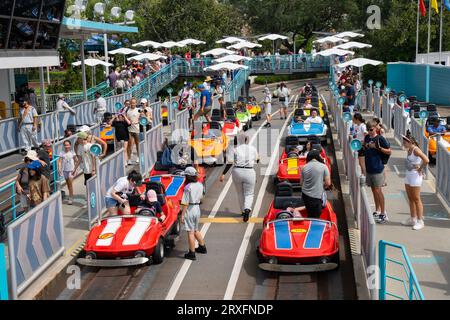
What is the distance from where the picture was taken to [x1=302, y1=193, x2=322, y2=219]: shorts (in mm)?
12281

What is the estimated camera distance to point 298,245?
11031 mm

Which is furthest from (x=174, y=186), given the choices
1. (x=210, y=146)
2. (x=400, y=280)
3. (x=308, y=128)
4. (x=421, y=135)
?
(x=308, y=128)

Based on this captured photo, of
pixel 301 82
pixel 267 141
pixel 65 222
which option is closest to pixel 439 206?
pixel 65 222

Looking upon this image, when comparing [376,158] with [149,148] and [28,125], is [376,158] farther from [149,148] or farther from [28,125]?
[28,125]

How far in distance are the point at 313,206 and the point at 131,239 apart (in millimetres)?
3260

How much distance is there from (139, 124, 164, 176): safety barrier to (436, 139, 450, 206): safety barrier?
25.2ft

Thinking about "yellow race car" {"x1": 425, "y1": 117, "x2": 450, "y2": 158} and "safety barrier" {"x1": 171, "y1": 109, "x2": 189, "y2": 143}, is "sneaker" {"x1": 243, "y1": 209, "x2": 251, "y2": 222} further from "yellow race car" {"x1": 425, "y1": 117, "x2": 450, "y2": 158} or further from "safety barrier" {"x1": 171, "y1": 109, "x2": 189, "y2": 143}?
"safety barrier" {"x1": 171, "y1": 109, "x2": 189, "y2": 143}

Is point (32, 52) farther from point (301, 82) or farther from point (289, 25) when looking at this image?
point (289, 25)

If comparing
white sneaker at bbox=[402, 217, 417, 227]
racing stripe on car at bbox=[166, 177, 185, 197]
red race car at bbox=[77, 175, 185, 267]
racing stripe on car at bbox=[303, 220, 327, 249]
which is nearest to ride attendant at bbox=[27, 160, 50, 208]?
red race car at bbox=[77, 175, 185, 267]

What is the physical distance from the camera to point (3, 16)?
72.2 ft

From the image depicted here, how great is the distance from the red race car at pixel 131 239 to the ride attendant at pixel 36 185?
165cm

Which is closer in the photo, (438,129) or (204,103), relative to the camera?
(438,129)
